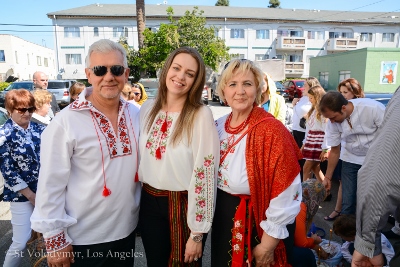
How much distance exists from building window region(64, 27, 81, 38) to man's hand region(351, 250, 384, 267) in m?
36.3

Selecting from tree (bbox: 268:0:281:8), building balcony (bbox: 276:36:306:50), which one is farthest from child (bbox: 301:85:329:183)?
tree (bbox: 268:0:281:8)

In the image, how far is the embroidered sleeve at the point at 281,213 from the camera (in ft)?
5.44

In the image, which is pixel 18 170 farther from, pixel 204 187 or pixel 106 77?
pixel 204 187

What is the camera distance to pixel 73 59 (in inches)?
1304

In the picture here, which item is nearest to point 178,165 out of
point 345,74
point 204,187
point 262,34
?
point 204,187

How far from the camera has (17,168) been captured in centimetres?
251

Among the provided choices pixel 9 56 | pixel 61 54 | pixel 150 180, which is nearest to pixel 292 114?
pixel 150 180

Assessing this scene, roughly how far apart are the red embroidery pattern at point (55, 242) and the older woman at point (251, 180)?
914mm

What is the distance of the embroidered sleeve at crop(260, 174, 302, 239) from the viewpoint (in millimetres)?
1658

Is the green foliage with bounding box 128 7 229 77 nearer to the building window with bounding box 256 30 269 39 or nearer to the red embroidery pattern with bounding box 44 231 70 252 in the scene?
the building window with bounding box 256 30 269 39

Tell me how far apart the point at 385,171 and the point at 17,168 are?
8.69ft

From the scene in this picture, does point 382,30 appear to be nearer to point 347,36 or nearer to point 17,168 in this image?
point 347,36

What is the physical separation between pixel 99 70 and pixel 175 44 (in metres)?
20.0

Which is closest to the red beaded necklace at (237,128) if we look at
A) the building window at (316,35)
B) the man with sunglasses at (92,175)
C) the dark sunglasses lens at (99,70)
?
the man with sunglasses at (92,175)
